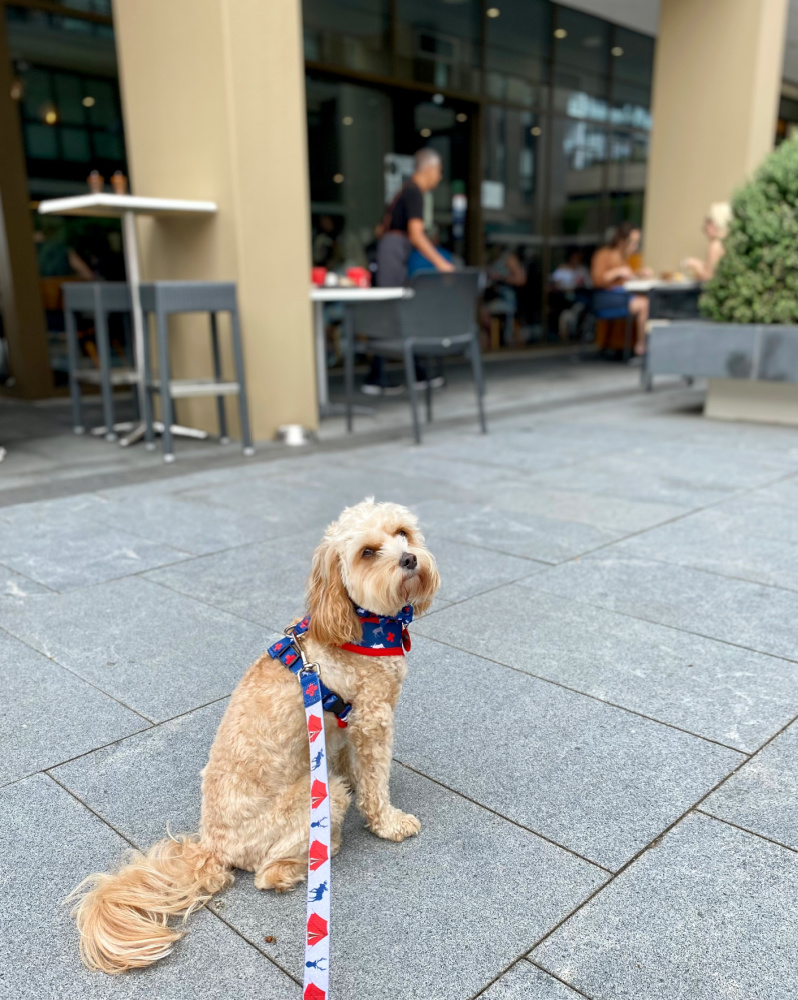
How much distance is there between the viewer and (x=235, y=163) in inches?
234

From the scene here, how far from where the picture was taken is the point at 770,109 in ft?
32.1

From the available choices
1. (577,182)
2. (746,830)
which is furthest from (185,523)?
(577,182)

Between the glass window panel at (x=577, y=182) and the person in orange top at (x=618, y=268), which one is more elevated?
the glass window panel at (x=577, y=182)

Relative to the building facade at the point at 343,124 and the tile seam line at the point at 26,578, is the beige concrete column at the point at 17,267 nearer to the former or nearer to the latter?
the building facade at the point at 343,124

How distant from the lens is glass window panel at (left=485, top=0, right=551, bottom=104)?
12227 millimetres

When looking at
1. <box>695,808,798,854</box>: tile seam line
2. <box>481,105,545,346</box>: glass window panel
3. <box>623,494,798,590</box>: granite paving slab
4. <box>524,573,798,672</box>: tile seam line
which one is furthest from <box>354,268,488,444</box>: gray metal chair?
<box>481,105,545,346</box>: glass window panel

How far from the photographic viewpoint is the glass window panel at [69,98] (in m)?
8.20

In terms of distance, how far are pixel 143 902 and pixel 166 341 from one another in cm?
470

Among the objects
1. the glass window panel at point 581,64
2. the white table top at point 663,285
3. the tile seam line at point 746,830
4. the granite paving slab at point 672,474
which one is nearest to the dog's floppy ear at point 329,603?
the tile seam line at point 746,830

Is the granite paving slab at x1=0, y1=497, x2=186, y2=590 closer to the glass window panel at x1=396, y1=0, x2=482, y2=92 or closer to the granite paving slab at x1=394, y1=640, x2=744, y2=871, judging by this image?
the granite paving slab at x1=394, y1=640, x2=744, y2=871

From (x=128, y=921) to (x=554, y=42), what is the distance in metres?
14.2

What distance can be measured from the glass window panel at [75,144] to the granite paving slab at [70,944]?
7.94 m

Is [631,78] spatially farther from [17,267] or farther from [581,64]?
[17,267]

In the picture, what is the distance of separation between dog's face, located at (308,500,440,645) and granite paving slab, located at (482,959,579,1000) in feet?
2.33
